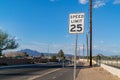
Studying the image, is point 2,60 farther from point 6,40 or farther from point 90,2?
point 90,2

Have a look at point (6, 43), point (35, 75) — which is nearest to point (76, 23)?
point (35, 75)

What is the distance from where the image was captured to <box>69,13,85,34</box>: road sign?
14.4 metres

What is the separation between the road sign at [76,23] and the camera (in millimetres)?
14367

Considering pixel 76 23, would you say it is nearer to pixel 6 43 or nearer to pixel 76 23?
pixel 76 23

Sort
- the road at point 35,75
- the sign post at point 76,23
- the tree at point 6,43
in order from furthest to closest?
the tree at point 6,43 → the road at point 35,75 → the sign post at point 76,23

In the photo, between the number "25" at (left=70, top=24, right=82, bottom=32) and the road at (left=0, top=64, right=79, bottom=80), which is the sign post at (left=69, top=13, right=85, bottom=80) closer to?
the number "25" at (left=70, top=24, right=82, bottom=32)

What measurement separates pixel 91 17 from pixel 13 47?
3263cm

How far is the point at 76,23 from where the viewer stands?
47.5 feet

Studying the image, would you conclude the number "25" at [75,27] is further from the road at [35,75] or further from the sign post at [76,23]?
the road at [35,75]

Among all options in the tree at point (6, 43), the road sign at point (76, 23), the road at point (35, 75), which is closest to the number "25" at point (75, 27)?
the road sign at point (76, 23)

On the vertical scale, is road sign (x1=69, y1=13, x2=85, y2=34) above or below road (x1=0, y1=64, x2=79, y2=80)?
above

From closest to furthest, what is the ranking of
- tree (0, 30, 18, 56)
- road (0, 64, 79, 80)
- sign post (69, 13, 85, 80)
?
1. sign post (69, 13, 85, 80)
2. road (0, 64, 79, 80)
3. tree (0, 30, 18, 56)

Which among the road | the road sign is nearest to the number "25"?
the road sign

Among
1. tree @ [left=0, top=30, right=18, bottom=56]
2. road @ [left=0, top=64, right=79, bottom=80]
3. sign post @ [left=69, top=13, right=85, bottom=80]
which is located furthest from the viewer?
tree @ [left=0, top=30, right=18, bottom=56]
